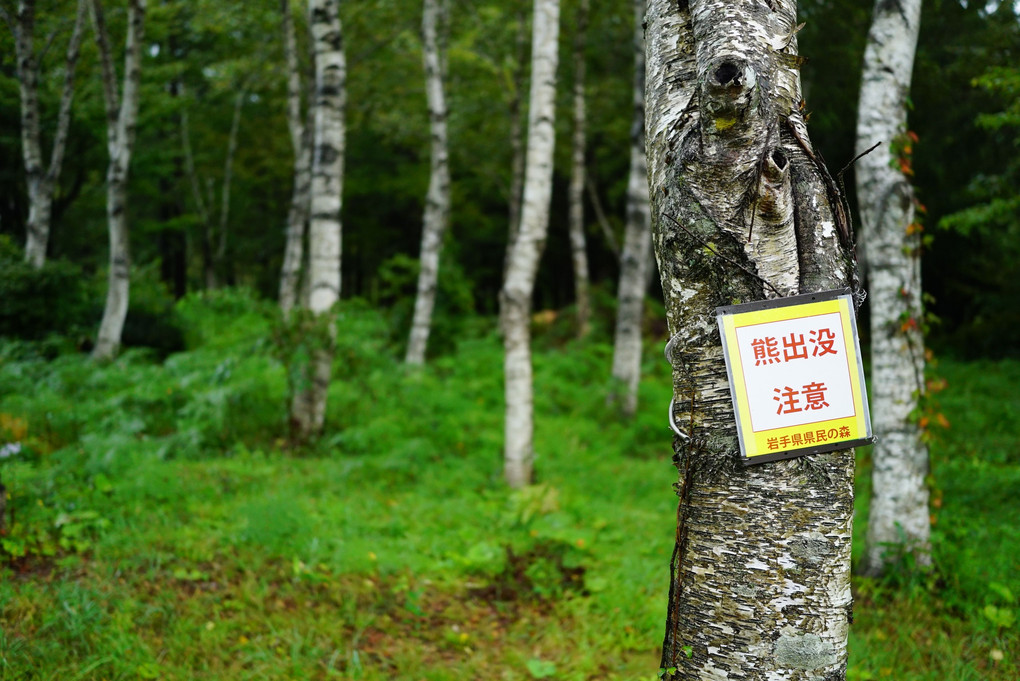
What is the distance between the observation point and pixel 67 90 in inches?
439

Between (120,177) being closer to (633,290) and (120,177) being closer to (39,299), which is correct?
(39,299)

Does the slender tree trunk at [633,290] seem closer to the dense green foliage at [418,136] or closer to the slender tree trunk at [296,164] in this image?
the dense green foliage at [418,136]

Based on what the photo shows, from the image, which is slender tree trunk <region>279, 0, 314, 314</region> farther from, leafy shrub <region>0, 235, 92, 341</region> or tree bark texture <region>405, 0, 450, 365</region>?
leafy shrub <region>0, 235, 92, 341</region>

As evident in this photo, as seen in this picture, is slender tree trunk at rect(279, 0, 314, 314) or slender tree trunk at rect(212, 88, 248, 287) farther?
slender tree trunk at rect(212, 88, 248, 287)

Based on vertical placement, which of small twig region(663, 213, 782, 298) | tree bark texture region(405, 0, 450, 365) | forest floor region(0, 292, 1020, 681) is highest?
tree bark texture region(405, 0, 450, 365)

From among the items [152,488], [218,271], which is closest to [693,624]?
[152,488]

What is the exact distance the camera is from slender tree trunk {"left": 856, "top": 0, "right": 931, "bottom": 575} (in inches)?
159

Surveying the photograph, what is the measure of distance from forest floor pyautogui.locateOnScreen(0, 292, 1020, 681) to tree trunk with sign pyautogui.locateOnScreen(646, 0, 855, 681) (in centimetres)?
151

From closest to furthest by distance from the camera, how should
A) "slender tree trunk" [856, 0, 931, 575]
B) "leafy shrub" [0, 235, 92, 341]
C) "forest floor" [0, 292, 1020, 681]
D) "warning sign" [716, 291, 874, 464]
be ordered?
"warning sign" [716, 291, 874, 464] → "forest floor" [0, 292, 1020, 681] → "slender tree trunk" [856, 0, 931, 575] → "leafy shrub" [0, 235, 92, 341]

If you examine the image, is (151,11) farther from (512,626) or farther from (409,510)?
(512,626)

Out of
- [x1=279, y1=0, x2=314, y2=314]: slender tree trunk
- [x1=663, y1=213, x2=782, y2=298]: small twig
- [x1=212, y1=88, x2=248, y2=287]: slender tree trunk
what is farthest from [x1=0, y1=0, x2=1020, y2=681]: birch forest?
[x1=212, y1=88, x2=248, y2=287]: slender tree trunk

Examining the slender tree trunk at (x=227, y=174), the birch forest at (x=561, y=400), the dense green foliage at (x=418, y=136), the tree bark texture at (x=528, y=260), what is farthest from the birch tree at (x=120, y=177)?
the slender tree trunk at (x=227, y=174)

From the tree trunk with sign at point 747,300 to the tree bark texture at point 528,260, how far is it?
4.20m

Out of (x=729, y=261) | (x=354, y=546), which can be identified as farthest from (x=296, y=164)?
(x=729, y=261)
